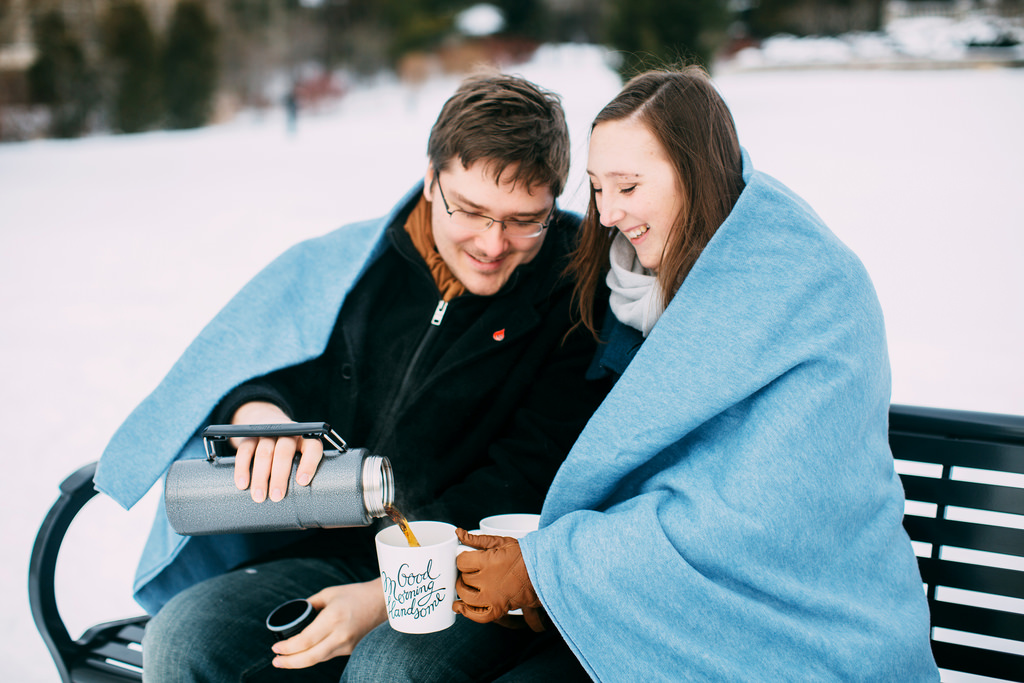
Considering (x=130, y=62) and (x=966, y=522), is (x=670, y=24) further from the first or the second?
(x=130, y=62)

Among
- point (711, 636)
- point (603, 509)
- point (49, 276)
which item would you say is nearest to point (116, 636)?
point (603, 509)

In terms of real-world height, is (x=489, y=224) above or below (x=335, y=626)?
above

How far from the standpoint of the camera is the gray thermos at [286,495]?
1428mm

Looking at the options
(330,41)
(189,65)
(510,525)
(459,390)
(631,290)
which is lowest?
(510,525)

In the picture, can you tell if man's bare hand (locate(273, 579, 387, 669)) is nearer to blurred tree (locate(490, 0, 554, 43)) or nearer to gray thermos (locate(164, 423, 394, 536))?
gray thermos (locate(164, 423, 394, 536))

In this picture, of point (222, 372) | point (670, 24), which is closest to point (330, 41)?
point (670, 24)

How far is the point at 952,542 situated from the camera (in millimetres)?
1656

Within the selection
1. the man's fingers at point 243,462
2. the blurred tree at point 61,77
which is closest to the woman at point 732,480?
the man's fingers at point 243,462

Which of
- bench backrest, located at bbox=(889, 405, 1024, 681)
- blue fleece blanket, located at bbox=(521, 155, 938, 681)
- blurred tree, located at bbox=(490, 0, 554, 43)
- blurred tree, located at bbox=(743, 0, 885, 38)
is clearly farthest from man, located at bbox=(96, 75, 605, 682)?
blurred tree, located at bbox=(490, 0, 554, 43)

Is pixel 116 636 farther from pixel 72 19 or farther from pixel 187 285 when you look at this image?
pixel 72 19

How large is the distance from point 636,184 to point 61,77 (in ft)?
71.0

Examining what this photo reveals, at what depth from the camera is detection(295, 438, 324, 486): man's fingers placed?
1.44m

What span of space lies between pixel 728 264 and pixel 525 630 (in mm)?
918

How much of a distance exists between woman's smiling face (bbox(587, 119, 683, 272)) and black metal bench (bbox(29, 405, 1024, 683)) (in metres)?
0.71
